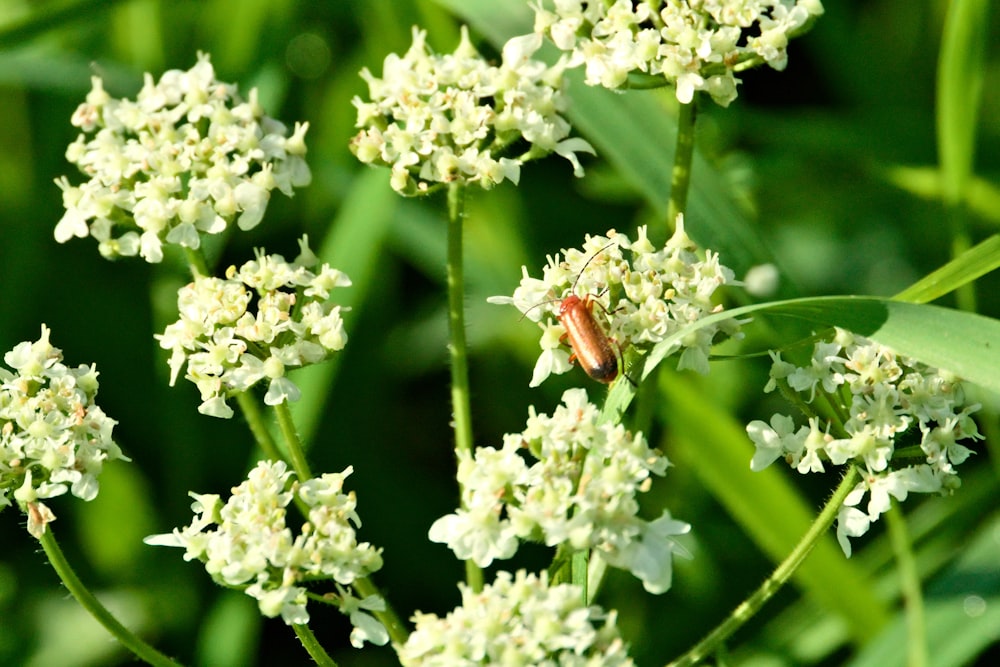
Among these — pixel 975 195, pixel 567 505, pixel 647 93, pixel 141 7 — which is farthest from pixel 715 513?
pixel 141 7

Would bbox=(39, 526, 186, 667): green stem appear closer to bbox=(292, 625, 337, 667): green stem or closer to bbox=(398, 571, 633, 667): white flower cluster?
bbox=(292, 625, 337, 667): green stem

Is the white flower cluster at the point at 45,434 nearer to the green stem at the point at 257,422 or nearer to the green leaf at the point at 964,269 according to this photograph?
the green stem at the point at 257,422

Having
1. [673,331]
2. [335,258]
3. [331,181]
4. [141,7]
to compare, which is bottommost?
[673,331]

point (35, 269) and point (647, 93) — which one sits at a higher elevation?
point (35, 269)

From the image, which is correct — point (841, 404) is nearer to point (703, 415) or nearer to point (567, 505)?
point (567, 505)

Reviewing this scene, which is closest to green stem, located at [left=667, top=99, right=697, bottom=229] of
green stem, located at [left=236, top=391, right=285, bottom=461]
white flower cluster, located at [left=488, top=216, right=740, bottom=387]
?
white flower cluster, located at [left=488, top=216, right=740, bottom=387]

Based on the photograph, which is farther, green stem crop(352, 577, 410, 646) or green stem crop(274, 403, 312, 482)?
green stem crop(274, 403, 312, 482)

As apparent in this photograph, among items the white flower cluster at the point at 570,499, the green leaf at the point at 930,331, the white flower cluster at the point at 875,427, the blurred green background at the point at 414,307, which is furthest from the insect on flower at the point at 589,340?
the blurred green background at the point at 414,307
